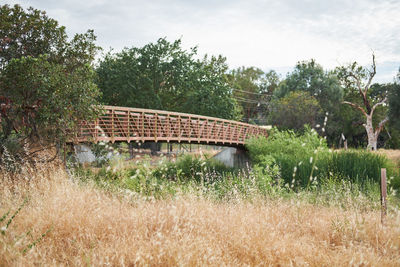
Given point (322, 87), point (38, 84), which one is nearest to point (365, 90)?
point (322, 87)

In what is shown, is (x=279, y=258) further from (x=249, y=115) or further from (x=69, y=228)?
(x=249, y=115)

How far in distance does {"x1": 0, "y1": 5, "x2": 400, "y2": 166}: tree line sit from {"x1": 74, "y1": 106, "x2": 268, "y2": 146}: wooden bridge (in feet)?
3.96

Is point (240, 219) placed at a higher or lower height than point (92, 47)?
lower

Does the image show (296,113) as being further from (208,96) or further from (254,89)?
(254,89)

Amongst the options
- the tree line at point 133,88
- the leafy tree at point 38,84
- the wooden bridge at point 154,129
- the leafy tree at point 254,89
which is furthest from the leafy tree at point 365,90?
the leafy tree at point 38,84

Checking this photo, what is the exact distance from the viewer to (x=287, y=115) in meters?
25.1

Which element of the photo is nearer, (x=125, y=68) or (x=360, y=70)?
(x=125, y=68)

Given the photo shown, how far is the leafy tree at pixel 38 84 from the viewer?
8883 millimetres

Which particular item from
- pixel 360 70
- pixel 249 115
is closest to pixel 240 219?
pixel 360 70

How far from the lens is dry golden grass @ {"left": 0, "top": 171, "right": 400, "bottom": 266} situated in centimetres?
344

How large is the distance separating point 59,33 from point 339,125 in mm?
24499

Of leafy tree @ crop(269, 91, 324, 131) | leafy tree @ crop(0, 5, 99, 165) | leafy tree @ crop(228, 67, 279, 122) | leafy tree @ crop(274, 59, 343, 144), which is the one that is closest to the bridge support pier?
leafy tree @ crop(269, 91, 324, 131)

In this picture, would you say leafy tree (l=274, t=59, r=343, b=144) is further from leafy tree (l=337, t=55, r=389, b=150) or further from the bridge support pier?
the bridge support pier

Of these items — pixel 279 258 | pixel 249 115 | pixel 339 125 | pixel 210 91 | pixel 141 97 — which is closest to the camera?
pixel 279 258
